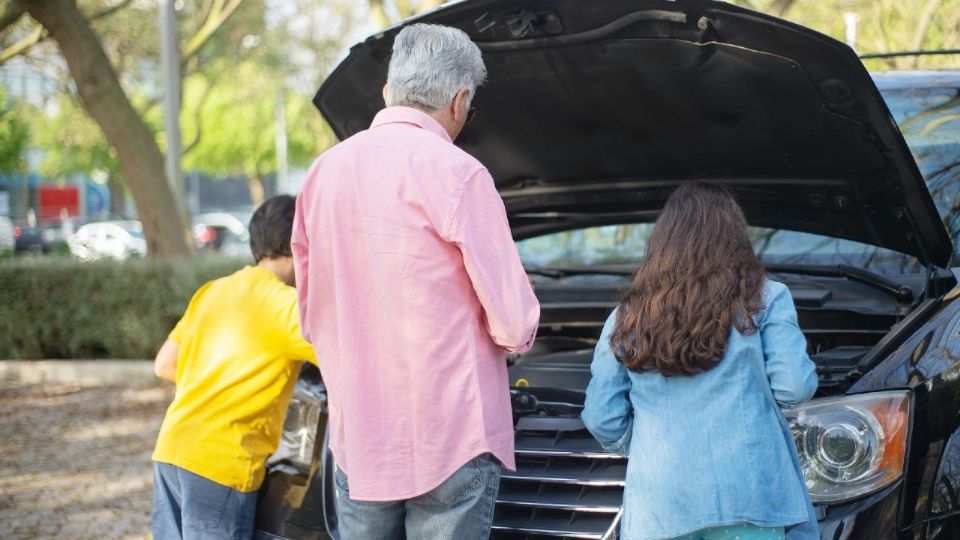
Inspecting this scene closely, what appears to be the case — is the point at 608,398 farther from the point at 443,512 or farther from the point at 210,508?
the point at 210,508

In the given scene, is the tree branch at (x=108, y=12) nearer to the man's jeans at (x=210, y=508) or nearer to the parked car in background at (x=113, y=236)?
the man's jeans at (x=210, y=508)

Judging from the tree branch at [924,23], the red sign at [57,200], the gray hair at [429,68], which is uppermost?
the tree branch at [924,23]

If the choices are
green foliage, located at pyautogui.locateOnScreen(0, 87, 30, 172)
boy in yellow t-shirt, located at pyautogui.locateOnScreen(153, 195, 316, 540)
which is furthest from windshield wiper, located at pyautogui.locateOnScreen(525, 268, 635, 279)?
green foliage, located at pyautogui.locateOnScreen(0, 87, 30, 172)

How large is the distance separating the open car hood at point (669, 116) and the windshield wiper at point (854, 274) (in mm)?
122

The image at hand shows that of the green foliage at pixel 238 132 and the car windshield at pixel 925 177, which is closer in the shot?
the car windshield at pixel 925 177

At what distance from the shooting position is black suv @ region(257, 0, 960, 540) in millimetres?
2613

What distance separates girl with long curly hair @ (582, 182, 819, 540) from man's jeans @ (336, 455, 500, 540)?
0.35 metres

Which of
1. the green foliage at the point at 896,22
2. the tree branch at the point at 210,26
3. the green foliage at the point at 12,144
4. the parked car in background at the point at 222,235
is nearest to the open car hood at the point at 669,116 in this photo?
the green foliage at the point at 896,22

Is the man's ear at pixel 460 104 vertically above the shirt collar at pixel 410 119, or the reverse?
the man's ear at pixel 460 104

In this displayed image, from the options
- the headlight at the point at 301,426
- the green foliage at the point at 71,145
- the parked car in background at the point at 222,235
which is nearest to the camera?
the headlight at the point at 301,426

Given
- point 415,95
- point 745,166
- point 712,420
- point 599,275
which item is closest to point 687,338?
point 712,420

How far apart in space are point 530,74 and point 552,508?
4.66ft

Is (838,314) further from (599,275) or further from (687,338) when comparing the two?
(687,338)

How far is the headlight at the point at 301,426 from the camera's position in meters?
3.45
